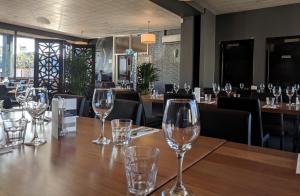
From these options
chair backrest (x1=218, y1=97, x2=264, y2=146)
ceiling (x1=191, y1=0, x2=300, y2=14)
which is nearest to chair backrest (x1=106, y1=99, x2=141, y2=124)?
chair backrest (x1=218, y1=97, x2=264, y2=146)

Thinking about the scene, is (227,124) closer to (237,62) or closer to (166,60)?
(237,62)

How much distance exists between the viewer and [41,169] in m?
0.83

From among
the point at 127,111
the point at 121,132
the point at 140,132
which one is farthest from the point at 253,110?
the point at 121,132

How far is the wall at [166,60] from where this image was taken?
918 centimetres

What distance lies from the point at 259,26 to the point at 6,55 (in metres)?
8.47

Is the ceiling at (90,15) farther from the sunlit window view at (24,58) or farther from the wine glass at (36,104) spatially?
the wine glass at (36,104)

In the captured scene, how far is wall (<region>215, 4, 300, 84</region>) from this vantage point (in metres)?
6.08

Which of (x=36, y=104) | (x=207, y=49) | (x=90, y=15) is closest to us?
(x=36, y=104)

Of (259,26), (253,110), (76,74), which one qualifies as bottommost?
(253,110)

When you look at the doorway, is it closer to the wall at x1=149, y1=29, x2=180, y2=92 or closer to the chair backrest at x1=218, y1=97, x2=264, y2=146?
the wall at x1=149, y1=29, x2=180, y2=92

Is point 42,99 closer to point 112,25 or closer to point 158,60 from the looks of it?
point 112,25

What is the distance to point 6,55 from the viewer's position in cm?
941

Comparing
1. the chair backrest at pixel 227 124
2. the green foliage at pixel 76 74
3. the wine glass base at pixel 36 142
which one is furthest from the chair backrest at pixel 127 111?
the green foliage at pixel 76 74

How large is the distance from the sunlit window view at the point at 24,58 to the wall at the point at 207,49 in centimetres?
706
